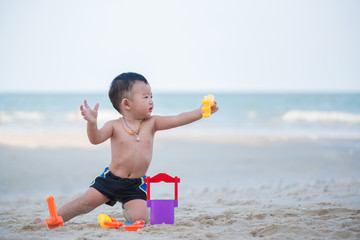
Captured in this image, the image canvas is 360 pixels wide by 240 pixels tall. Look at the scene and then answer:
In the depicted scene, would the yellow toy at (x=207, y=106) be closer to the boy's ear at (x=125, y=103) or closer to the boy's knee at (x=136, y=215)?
the boy's ear at (x=125, y=103)

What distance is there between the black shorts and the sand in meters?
0.27

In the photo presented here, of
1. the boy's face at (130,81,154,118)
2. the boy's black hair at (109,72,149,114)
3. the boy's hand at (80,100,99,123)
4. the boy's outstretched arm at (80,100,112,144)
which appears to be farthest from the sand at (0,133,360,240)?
the boy's black hair at (109,72,149,114)

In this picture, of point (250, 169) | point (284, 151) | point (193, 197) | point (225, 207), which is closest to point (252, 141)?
point (284, 151)

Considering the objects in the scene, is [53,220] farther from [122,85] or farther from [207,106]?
[207,106]

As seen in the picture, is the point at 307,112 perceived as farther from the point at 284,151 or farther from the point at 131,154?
the point at 131,154

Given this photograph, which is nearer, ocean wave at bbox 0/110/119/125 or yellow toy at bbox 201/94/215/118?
yellow toy at bbox 201/94/215/118

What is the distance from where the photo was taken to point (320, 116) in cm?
Answer: 1883

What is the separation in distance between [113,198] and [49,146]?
261 inches

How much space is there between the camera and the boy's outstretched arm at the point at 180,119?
2.96m

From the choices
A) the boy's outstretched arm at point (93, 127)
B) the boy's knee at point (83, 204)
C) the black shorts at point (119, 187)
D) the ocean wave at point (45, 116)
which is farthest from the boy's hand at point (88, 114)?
the ocean wave at point (45, 116)

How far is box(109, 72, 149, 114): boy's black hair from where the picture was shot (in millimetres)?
3170

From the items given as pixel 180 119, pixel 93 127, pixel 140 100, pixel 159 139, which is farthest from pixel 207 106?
pixel 159 139

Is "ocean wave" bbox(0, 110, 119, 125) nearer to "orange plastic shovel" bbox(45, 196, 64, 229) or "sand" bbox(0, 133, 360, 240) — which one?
"sand" bbox(0, 133, 360, 240)

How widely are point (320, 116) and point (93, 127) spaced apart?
17.7 m
